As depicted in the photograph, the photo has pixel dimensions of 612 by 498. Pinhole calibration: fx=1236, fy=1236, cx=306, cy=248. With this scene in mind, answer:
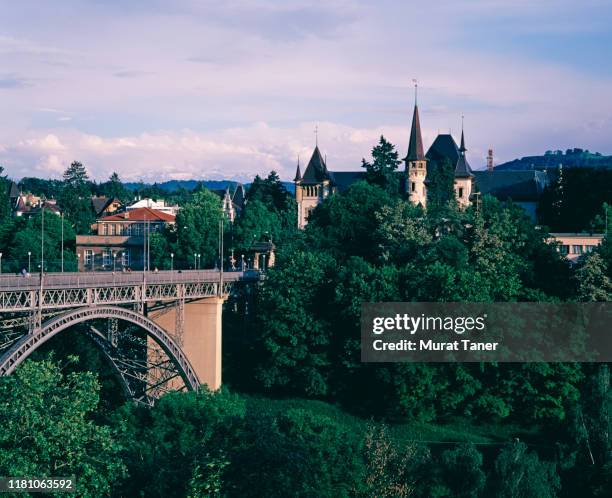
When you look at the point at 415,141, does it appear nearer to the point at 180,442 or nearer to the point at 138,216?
the point at 138,216

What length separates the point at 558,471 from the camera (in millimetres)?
60562

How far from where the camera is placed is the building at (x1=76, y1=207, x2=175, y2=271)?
117 metres

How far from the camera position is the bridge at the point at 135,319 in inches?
2264

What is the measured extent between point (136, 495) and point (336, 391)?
3171cm

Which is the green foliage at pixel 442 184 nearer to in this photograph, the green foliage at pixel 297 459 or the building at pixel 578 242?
the building at pixel 578 242

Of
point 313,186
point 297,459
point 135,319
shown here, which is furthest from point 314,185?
point 297,459

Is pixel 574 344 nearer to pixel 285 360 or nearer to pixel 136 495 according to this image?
pixel 285 360

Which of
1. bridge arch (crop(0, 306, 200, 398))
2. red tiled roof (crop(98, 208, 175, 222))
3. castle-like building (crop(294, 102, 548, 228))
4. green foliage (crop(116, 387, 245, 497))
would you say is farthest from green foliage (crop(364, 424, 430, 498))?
red tiled roof (crop(98, 208, 175, 222))

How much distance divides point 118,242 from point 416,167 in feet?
97.5

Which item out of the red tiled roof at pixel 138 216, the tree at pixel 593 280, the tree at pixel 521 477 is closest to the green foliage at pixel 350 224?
the tree at pixel 593 280

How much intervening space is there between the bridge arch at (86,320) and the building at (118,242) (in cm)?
4106

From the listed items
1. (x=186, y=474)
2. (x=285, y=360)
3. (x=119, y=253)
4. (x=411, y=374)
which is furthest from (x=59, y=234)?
(x=186, y=474)

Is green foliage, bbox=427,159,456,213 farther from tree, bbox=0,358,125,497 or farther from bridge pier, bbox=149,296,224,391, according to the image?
tree, bbox=0,358,125,497

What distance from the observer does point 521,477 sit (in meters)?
51.4
